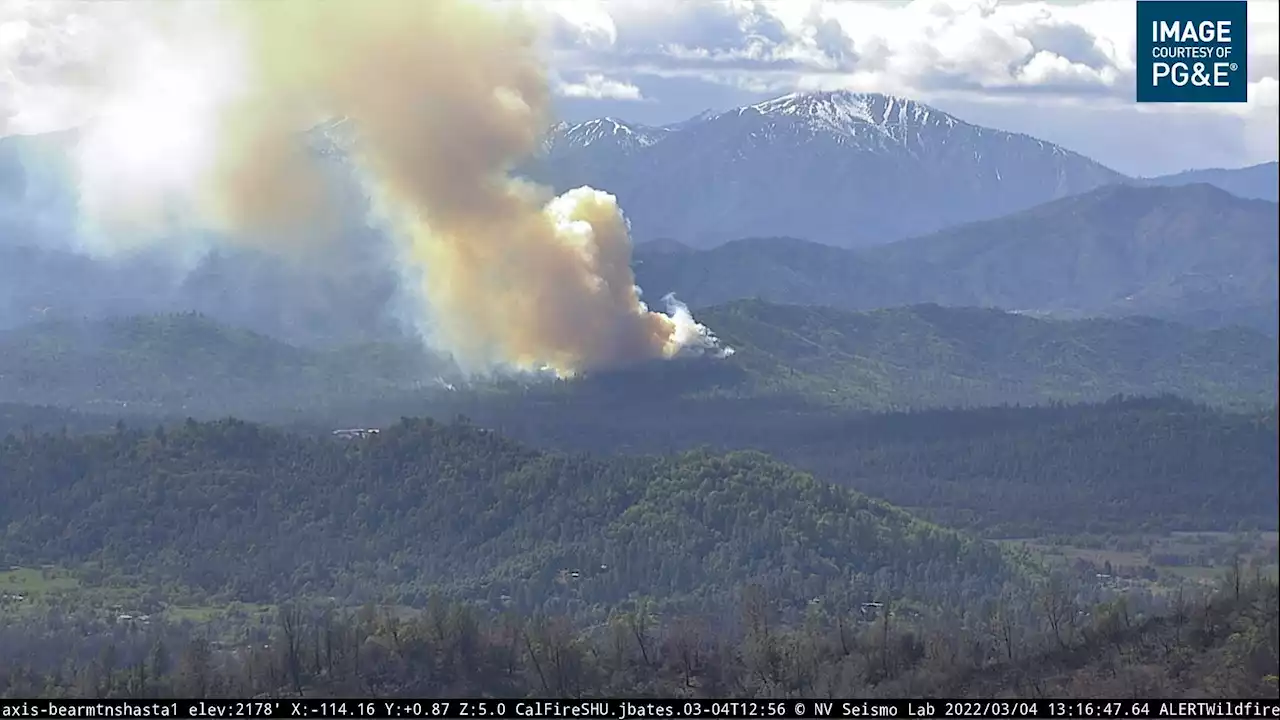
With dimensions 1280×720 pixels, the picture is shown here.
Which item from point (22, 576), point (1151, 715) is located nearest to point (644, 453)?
point (22, 576)

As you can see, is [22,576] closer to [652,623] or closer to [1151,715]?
[652,623]
